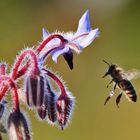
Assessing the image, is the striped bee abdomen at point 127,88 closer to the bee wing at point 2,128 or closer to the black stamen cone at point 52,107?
the black stamen cone at point 52,107

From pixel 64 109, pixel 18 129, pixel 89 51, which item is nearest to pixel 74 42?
pixel 64 109

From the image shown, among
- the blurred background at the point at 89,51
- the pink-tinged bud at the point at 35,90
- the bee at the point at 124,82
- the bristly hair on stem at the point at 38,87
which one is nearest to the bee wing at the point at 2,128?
the bristly hair on stem at the point at 38,87

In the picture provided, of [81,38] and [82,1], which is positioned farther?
[82,1]

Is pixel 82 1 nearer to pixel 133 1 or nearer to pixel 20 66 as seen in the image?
pixel 133 1

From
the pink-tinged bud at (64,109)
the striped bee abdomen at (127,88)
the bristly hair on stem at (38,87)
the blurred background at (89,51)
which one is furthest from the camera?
the blurred background at (89,51)

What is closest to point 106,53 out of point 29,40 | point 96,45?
point 96,45

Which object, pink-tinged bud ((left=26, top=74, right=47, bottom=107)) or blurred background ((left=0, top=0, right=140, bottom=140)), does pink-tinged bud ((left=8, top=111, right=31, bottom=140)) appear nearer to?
pink-tinged bud ((left=26, top=74, right=47, bottom=107))

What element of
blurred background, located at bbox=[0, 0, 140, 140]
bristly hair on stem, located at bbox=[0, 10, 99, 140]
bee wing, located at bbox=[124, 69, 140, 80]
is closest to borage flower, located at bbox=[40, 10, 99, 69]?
bristly hair on stem, located at bbox=[0, 10, 99, 140]
